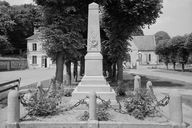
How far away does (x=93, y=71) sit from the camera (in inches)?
414

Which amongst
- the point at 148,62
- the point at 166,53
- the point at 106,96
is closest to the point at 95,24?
the point at 106,96

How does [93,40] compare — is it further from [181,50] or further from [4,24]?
[181,50]

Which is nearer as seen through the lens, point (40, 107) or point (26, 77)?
point (40, 107)

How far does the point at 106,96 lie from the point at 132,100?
1.79m

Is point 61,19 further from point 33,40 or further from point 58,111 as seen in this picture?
point 33,40

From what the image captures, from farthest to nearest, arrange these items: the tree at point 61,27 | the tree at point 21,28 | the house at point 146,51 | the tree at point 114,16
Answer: the house at point 146,51 < the tree at point 21,28 < the tree at point 114,16 < the tree at point 61,27

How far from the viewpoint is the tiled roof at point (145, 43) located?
7412 centimetres

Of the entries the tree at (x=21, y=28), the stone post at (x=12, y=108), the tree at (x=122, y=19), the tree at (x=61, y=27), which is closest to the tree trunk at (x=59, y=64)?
the tree at (x=61, y=27)

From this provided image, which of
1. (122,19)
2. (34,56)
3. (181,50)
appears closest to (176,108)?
(122,19)

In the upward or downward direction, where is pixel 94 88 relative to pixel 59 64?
downward

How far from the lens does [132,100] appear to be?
8.16 meters

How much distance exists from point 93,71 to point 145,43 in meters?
67.8

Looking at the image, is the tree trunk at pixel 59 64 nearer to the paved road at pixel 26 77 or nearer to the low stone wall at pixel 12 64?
the paved road at pixel 26 77

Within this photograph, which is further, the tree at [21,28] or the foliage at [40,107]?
the tree at [21,28]
